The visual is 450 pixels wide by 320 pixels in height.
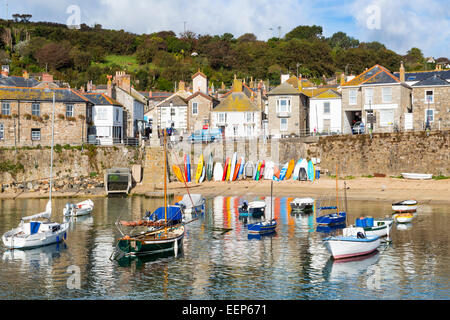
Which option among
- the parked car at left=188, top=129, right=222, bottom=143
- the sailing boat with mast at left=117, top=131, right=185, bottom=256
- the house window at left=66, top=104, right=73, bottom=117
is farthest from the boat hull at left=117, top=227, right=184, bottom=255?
the house window at left=66, top=104, right=73, bottom=117

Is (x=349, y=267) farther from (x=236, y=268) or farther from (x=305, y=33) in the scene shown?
(x=305, y=33)

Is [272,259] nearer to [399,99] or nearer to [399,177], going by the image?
[399,177]

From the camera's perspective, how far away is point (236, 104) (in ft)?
245

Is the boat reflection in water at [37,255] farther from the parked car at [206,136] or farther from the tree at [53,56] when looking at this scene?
the tree at [53,56]

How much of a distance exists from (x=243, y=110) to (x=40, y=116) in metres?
25.6

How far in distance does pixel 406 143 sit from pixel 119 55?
12173cm

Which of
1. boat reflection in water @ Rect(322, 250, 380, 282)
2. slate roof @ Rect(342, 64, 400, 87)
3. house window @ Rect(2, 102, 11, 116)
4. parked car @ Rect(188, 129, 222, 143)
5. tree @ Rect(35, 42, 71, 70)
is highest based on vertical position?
tree @ Rect(35, 42, 71, 70)

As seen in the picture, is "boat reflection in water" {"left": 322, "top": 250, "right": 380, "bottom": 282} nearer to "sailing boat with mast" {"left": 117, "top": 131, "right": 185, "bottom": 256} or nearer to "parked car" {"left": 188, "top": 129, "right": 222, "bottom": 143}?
"sailing boat with mast" {"left": 117, "top": 131, "right": 185, "bottom": 256}

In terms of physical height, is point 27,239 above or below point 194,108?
below

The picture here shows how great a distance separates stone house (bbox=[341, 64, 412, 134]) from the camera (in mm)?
64125

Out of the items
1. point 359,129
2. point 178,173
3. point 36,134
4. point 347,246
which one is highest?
point 359,129

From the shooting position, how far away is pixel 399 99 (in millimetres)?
63938

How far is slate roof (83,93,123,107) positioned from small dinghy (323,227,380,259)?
4466 cm

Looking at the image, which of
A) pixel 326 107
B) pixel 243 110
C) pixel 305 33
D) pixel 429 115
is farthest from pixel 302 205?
pixel 305 33
